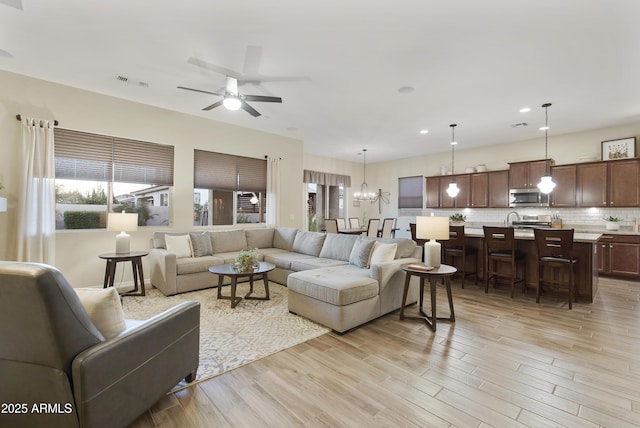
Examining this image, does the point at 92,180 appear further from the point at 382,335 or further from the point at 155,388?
the point at 382,335

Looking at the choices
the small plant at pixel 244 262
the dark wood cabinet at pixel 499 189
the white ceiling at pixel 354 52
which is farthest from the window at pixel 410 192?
the small plant at pixel 244 262

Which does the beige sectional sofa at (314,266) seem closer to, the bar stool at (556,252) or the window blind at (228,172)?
the window blind at (228,172)

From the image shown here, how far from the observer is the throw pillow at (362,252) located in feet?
13.1

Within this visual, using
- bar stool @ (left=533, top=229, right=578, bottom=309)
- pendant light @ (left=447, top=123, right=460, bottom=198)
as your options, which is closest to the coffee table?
bar stool @ (left=533, top=229, right=578, bottom=309)

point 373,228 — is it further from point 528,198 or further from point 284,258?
point 284,258

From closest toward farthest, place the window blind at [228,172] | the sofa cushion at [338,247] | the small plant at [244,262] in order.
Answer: the small plant at [244,262] → the sofa cushion at [338,247] → the window blind at [228,172]

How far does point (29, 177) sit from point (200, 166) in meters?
2.42

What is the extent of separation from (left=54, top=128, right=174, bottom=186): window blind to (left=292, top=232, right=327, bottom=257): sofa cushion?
2590 mm

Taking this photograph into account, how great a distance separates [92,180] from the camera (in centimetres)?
449

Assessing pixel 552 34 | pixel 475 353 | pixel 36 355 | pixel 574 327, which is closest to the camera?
pixel 36 355

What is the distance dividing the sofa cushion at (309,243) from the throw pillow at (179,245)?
190 centimetres

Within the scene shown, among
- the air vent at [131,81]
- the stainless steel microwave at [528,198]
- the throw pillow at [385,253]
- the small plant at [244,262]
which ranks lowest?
the small plant at [244,262]

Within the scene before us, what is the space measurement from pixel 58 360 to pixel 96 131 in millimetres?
4406

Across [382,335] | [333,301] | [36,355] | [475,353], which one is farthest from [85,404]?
[475,353]
